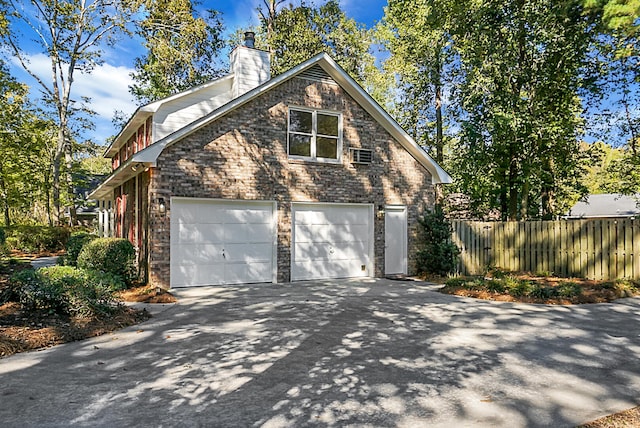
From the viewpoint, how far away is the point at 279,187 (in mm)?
11727

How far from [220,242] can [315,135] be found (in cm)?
427

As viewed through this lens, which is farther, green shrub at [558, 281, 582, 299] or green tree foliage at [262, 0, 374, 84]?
green tree foliage at [262, 0, 374, 84]

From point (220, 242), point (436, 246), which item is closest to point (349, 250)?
point (436, 246)

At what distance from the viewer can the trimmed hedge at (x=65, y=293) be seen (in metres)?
6.52

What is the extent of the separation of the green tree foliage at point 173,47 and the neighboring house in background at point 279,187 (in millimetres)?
9783

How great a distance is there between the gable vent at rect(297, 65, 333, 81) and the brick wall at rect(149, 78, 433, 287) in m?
0.18

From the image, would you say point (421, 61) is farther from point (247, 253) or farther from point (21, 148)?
point (21, 148)

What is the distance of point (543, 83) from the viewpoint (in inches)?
Answer: 648

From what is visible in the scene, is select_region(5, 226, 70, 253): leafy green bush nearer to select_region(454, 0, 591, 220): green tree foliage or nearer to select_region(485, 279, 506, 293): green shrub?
select_region(454, 0, 591, 220): green tree foliage

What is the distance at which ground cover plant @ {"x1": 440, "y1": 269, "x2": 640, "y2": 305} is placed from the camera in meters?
9.14

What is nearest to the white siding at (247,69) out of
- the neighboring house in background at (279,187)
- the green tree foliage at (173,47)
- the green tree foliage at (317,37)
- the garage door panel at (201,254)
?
the neighboring house in background at (279,187)

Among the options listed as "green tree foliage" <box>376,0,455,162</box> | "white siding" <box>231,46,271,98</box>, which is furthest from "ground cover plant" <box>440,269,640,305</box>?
"green tree foliage" <box>376,0,455,162</box>

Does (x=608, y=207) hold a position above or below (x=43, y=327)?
above

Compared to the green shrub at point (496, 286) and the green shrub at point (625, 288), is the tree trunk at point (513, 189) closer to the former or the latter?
the green shrub at point (625, 288)
